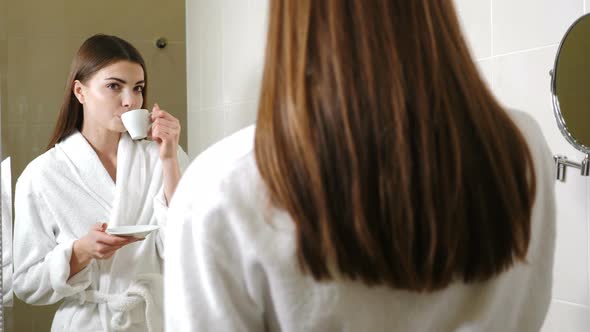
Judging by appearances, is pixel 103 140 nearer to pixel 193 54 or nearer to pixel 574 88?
pixel 193 54

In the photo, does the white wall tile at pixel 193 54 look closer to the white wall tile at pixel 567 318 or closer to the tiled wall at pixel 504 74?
the tiled wall at pixel 504 74

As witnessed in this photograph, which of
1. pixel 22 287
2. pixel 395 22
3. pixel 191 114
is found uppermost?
pixel 395 22

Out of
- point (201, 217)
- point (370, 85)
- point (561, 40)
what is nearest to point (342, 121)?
point (370, 85)

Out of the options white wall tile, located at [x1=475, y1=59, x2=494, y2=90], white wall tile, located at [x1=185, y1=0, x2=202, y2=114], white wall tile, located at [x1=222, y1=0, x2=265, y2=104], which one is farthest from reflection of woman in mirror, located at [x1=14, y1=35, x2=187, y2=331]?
white wall tile, located at [x1=475, y1=59, x2=494, y2=90]

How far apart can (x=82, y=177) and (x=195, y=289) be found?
2.38 feet

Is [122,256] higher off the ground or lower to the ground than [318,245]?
lower

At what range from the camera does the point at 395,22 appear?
1.82ft

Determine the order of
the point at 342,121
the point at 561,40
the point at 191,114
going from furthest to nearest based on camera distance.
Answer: the point at 191,114
the point at 561,40
the point at 342,121

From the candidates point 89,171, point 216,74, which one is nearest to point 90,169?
point 89,171

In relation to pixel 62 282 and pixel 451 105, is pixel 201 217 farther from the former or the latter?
pixel 62 282

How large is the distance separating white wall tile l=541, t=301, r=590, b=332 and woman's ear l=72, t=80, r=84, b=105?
98 cm

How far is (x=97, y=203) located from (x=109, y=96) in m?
0.21

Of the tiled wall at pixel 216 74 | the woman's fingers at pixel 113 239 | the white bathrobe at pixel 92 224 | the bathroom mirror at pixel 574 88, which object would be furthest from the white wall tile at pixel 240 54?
the bathroom mirror at pixel 574 88

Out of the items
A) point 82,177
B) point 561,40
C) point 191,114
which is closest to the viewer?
point 561,40
